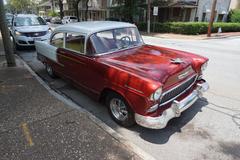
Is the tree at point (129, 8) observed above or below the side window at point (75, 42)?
above

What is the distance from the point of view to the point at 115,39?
4.26 metres

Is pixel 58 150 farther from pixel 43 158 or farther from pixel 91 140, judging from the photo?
pixel 91 140

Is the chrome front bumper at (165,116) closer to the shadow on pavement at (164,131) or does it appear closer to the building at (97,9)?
the shadow on pavement at (164,131)

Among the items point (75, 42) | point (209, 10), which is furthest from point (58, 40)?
point (209, 10)

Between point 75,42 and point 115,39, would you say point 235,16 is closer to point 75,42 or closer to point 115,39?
point 115,39

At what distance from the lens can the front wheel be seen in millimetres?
3410

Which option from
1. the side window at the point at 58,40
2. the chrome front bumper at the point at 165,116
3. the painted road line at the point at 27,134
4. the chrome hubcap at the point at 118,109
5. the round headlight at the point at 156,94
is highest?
the side window at the point at 58,40

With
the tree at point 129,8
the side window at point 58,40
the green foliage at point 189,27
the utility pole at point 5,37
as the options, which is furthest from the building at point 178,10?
the side window at point 58,40

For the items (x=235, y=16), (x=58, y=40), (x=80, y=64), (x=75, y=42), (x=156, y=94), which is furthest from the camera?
(x=235, y=16)

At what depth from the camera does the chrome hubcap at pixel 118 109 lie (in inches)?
141

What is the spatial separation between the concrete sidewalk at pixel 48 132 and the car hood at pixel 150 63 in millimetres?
1116

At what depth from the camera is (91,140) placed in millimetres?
3201

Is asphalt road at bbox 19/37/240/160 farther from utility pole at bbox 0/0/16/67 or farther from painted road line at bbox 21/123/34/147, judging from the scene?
utility pole at bbox 0/0/16/67

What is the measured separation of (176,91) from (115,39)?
168 centimetres
